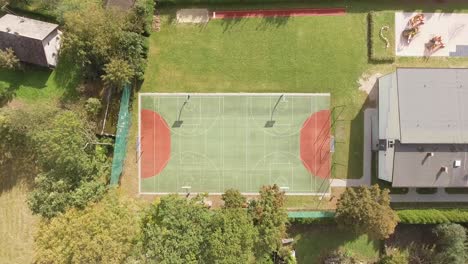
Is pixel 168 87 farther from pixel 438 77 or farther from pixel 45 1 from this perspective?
pixel 438 77

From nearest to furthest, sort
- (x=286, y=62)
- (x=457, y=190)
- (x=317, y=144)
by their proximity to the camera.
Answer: (x=457, y=190) → (x=317, y=144) → (x=286, y=62)

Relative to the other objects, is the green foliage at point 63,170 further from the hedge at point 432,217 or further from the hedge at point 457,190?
the hedge at point 457,190

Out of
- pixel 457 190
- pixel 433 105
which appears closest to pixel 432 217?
pixel 457 190

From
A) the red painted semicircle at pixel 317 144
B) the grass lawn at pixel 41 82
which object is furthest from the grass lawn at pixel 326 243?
the grass lawn at pixel 41 82

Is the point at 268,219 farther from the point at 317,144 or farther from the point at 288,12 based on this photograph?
the point at 288,12

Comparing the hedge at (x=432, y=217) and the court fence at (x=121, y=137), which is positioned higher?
the court fence at (x=121, y=137)

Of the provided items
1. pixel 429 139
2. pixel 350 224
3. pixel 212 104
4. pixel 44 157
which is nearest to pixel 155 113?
pixel 212 104
